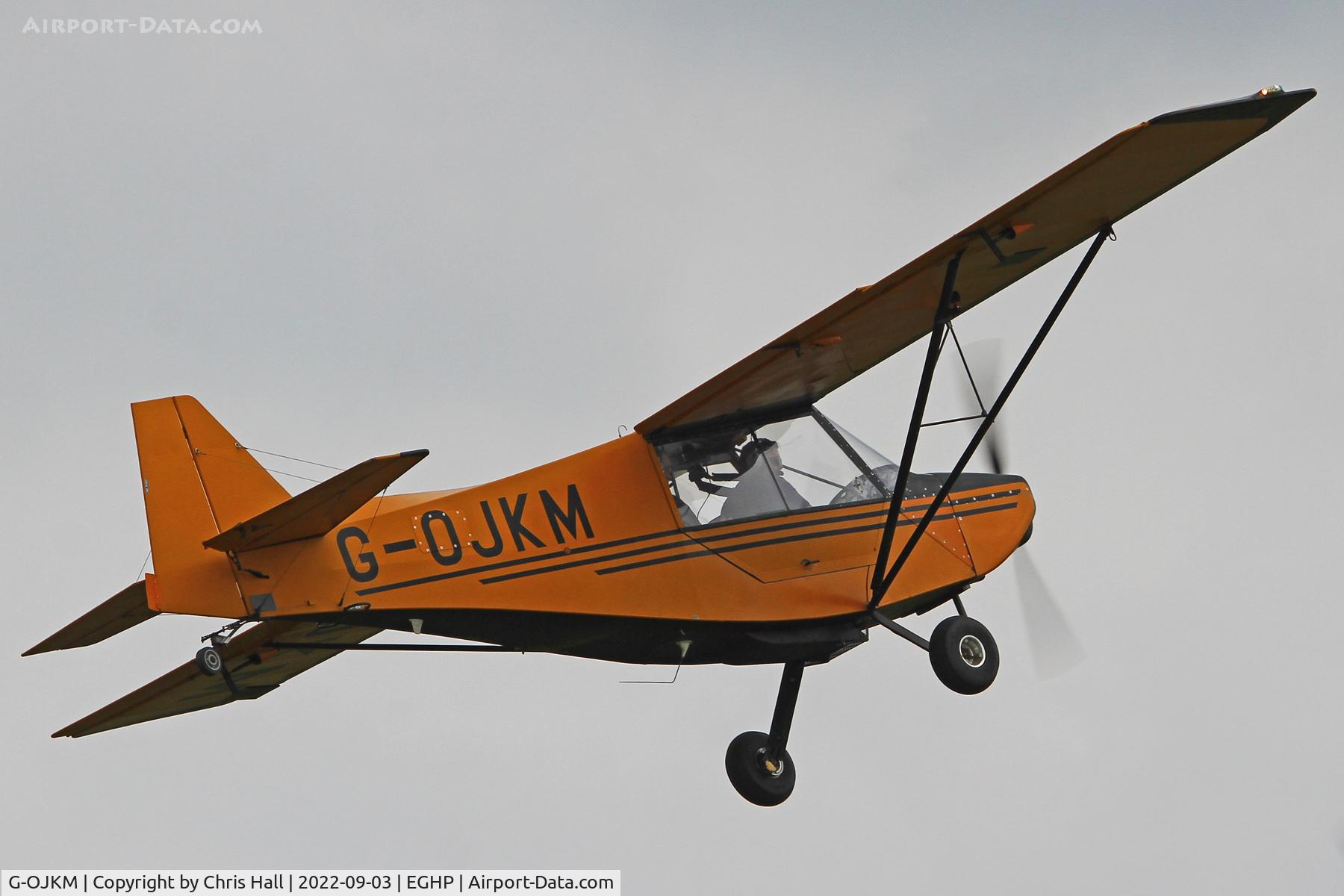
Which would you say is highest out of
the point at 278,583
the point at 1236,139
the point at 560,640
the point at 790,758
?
the point at 1236,139

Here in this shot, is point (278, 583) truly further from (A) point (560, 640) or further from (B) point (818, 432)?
(B) point (818, 432)

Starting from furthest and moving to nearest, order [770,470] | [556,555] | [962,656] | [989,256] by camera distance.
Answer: [770,470]
[962,656]
[989,256]
[556,555]

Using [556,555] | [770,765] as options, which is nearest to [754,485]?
[556,555]

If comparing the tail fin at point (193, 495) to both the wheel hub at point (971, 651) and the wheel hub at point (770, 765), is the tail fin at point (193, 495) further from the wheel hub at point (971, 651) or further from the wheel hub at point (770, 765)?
the wheel hub at point (971, 651)

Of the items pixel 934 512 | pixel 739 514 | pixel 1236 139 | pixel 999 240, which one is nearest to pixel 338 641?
pixel 739 514

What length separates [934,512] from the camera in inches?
509

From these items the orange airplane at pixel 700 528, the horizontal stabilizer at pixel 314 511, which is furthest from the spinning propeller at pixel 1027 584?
the horizontal stabilizer at pixel 314 511

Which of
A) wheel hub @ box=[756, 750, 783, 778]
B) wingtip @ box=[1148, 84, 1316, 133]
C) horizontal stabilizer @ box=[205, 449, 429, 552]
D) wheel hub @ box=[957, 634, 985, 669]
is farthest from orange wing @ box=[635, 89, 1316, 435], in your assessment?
wheel hub @ box=[756, 750, 783, 778]

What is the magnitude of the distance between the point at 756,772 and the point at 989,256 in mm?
4598

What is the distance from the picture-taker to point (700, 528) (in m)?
12.6

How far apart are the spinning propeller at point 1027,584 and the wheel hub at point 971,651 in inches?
36.9

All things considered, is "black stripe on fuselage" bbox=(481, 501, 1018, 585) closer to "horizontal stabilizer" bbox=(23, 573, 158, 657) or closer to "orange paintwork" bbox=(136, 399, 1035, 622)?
"orange paintwork" bbox=(136, 399, 1035, 622)

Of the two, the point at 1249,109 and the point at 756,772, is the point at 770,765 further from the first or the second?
the point at 1249,109

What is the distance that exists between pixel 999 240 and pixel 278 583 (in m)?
5.58
